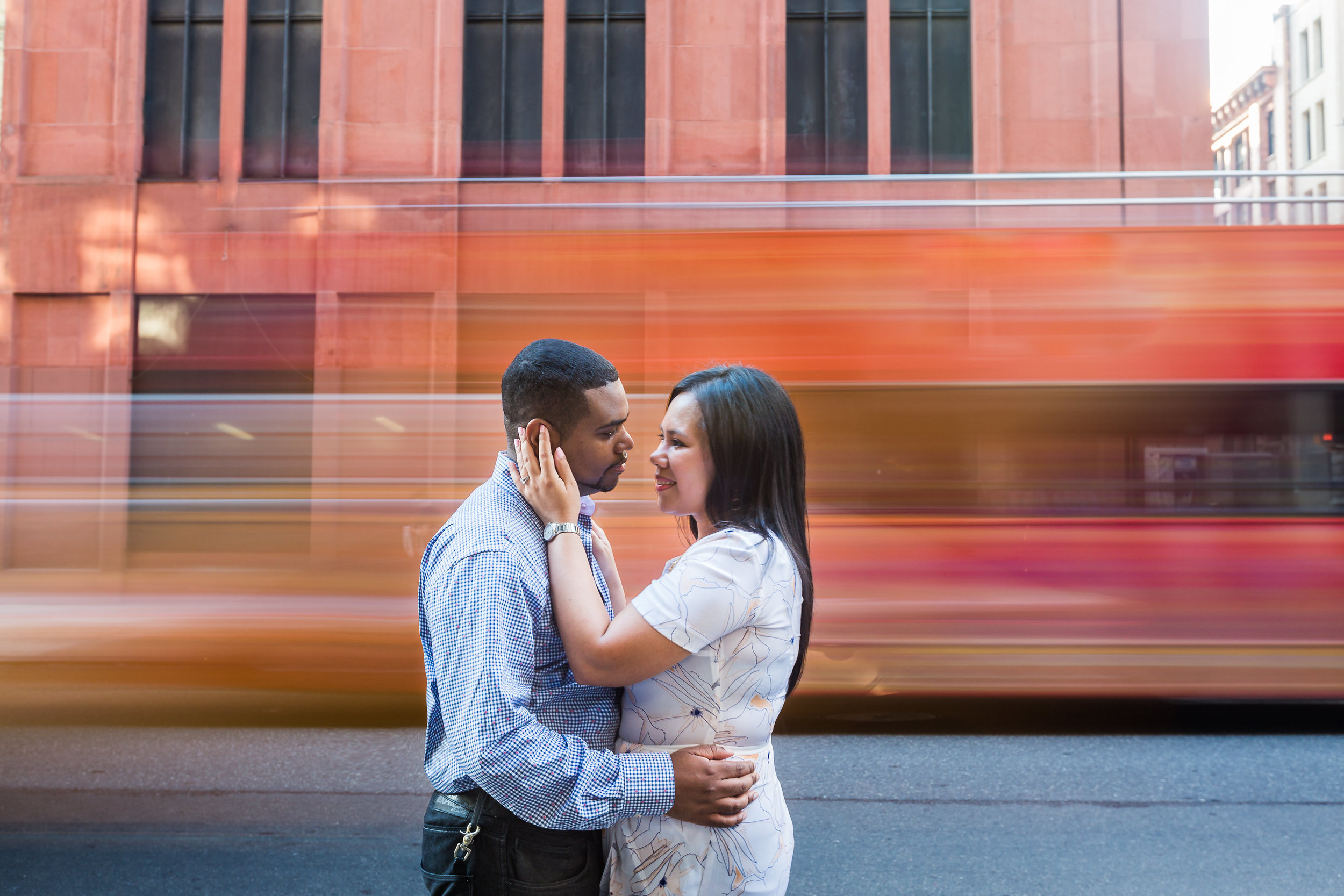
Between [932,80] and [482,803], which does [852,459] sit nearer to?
[482,803]

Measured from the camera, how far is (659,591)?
1562 millimetres

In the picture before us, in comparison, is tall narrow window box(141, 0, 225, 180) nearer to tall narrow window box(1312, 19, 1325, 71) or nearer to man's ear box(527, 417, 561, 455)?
man's ear box(527, 417, 561, 455)

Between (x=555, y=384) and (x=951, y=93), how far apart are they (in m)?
13.4

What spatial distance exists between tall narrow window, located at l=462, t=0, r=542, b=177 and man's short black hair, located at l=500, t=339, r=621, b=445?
12619 millimetres

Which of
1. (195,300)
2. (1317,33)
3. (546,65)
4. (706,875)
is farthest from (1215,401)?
(1317,33)

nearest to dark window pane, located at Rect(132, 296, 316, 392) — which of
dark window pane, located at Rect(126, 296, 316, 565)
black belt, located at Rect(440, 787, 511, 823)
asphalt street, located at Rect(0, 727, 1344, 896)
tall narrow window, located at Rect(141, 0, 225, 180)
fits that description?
dark window pane, located at Rect(126, 296, 316, 565)

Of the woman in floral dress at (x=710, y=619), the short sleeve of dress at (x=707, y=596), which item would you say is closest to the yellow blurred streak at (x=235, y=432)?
the woman in floral dress at (x=710, y=619)

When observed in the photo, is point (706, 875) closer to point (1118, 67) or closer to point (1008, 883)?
point (1008, 883)

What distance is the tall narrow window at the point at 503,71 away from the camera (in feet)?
43.8

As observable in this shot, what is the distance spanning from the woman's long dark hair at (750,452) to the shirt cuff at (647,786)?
464mm

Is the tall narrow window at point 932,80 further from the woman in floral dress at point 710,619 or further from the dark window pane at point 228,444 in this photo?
the woman in floral dress at point 710,619

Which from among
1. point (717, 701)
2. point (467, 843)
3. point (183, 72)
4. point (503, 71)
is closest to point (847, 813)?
point (717, 701)

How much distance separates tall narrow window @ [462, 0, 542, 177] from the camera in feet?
43.8

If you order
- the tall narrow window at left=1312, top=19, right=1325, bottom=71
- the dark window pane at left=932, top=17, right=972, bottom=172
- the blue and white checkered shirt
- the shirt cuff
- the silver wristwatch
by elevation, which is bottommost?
the shirt cuff
